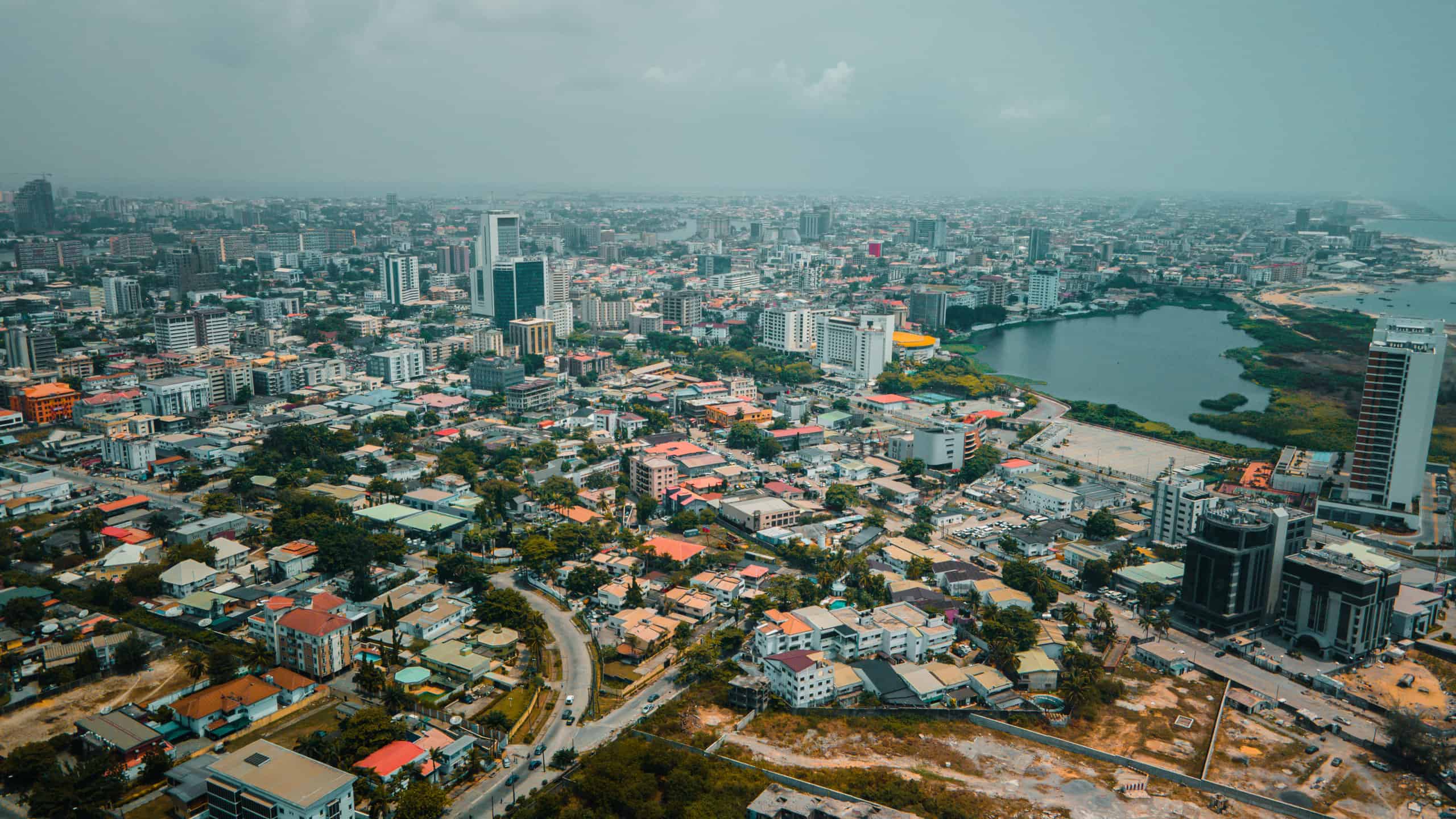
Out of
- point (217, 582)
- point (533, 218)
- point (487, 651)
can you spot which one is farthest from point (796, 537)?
point (533, 218)

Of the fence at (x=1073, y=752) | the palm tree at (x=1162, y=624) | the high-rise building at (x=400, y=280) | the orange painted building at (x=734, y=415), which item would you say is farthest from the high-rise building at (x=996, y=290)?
the fence at (x=1073, y=752)

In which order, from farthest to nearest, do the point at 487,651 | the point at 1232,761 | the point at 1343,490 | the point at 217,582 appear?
the point at 1343,490 → the point at 217,582 → the point at 487,651 → the point at 1232,761

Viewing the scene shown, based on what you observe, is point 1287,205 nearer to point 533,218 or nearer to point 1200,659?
point 533,218

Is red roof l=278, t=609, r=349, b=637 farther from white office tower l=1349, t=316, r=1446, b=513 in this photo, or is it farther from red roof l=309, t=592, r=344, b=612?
white office tower l=1349, t=316, r=1446, b=513

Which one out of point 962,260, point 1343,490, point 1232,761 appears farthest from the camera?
point 962,260

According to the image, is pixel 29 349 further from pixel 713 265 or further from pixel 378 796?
pixel 713 265

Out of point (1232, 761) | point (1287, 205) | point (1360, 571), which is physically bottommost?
point (1232, 761)

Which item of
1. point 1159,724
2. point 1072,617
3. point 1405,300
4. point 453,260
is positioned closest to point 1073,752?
point 1159,724
